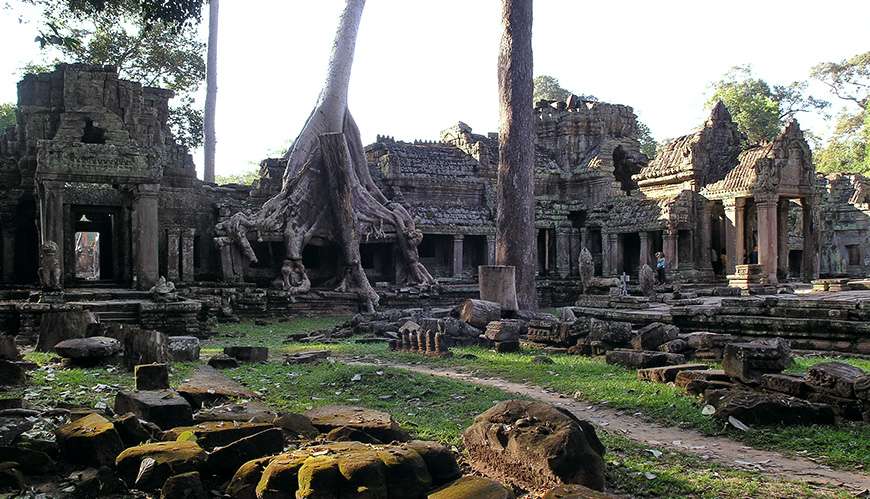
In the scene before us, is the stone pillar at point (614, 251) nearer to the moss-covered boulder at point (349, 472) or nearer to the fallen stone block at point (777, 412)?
the fallen stone block at point (777, 412)

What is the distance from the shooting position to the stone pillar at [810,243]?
854 inches

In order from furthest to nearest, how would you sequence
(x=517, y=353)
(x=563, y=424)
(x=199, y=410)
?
(x=517, y=353)
(x=199, y=410)
(x=563, y=424)

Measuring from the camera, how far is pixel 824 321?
1131 cm

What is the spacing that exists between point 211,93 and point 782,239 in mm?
21779

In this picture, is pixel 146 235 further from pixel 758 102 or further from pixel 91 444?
pixel 758 102

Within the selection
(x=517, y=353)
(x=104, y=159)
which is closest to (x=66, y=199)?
(x=104, y=159)

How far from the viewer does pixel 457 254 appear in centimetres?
2630

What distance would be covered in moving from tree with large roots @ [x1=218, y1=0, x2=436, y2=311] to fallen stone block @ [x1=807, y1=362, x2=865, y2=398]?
1493 cm

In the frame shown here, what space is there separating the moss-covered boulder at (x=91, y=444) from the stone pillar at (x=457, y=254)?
69.6ft

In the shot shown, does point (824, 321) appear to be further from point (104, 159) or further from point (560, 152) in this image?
point (560, 152)

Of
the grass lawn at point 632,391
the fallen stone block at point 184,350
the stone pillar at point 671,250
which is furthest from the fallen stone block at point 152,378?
the stone pillar at point 671,250

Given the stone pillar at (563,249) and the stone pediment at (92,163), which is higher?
the stone pediment at (92,163)

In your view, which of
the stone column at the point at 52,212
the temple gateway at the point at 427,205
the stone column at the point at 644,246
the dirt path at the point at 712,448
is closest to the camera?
the dirt path at the point at 712,448

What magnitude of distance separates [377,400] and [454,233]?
1833cm
